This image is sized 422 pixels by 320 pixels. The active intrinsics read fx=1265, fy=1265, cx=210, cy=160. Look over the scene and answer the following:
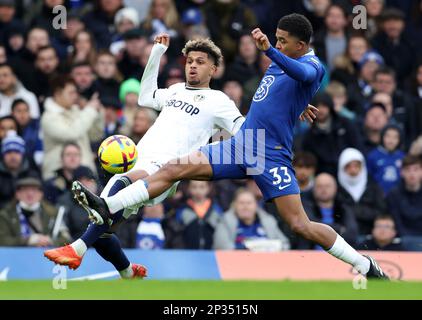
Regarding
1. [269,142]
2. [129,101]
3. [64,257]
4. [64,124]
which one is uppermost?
[129,101]

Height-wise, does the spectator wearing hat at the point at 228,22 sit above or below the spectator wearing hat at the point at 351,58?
above

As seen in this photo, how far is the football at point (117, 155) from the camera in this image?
11.8 m

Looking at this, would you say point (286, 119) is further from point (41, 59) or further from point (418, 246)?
point (41, 59)

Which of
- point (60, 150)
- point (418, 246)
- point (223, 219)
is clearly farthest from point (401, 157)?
point (60, 150)

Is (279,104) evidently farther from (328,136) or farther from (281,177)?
(328,136)

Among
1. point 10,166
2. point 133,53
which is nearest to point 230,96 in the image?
point 133,53

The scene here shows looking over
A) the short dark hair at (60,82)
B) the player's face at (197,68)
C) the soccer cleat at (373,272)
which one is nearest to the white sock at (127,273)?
the player's face at (197,68)

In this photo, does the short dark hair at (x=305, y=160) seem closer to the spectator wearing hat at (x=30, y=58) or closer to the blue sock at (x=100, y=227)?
the spectator wearing hat at (x=30, y=58)

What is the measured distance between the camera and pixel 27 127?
673 inches

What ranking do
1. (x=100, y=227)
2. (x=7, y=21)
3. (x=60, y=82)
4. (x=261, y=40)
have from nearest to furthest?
1. (x=261, y=40)
2. (x=100, y=227)
3. (x=60, y=82)
4. (x=7, y=21)

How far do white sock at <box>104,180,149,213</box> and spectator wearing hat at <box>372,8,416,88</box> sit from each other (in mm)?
8630

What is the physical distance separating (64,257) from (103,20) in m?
8.30

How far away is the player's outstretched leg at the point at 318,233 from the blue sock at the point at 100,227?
56.7 inches

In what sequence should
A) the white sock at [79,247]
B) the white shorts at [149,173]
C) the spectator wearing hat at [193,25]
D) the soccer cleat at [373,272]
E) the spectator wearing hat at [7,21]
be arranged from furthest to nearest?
the spectator wearing hat at [193,25]
the spectator wearing hat at [7,21]
the soccer cleat at [373,272]
the white shorts at [149,173]
the white sock at [79,247]
